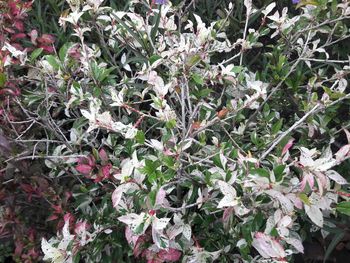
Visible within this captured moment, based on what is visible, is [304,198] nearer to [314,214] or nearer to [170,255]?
[314,214]

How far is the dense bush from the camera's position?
1.40 metres

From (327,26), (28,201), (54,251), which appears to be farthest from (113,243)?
(327,26)

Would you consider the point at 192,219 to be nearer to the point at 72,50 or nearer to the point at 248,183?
the point at 248,183

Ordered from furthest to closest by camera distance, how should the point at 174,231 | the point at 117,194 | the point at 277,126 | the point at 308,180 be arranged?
the point at 277,126
the point at 174,231
the point at 117,194
the point at 308,180

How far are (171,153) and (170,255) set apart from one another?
335mm

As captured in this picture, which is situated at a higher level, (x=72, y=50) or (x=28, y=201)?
(x=72, y=50)

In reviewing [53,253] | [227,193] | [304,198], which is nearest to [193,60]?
[227,193]

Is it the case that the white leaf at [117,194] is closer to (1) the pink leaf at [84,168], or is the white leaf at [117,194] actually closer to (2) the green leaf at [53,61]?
(1) the pink leaf at [84,168]

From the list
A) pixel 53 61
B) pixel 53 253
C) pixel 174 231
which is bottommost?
pixel 53 253

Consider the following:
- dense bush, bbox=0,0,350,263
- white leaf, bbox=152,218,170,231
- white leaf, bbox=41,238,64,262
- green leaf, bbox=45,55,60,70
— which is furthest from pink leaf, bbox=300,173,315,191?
green leaf, bbox=45,55,60,70

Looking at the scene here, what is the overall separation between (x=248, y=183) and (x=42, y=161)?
99 cm

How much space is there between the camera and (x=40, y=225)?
2.06 meters

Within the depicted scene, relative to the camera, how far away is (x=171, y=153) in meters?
1.45

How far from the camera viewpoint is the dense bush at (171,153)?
4.58ft
